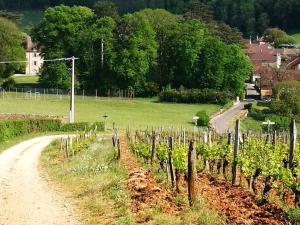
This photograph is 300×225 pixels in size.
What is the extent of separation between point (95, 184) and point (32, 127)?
121ft

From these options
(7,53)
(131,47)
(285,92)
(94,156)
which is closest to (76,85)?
(131,47)

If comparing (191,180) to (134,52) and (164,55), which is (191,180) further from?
(164,55)

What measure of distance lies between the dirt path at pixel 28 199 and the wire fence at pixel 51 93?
53079 mm

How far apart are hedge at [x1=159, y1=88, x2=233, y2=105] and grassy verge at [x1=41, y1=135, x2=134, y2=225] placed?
5263 cm

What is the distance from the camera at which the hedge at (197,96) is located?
87625 millimetres

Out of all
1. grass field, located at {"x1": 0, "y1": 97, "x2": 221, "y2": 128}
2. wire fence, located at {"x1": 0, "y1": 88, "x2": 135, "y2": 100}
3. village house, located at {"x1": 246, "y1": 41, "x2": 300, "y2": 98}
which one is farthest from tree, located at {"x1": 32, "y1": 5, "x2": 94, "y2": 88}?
village house, located at {"x1": 246, "y1": 41, "x2": 300, "y2": 98}

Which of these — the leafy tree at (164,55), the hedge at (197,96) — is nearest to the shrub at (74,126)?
the hedge at (197,96)

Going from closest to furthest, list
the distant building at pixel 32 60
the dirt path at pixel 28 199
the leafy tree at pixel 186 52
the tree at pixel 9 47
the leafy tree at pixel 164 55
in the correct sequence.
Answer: the dirt path at pixel 28 199 → the leafy tree at pixel 186 52 → the leafy tree at pixel 164 55 → the tree at pixel 9 47 → the distant building at pixel 32 60

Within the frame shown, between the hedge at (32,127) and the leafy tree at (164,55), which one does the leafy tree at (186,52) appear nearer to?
the leafy tree at (164,55)

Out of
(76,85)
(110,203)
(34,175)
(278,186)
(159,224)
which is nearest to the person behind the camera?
(159,224)

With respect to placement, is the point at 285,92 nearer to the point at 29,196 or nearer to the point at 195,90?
the point at 195,90

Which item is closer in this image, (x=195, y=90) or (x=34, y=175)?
(x=34, y=175)

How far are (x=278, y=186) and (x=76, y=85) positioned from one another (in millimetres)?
76233

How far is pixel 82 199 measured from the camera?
20.7 meters
